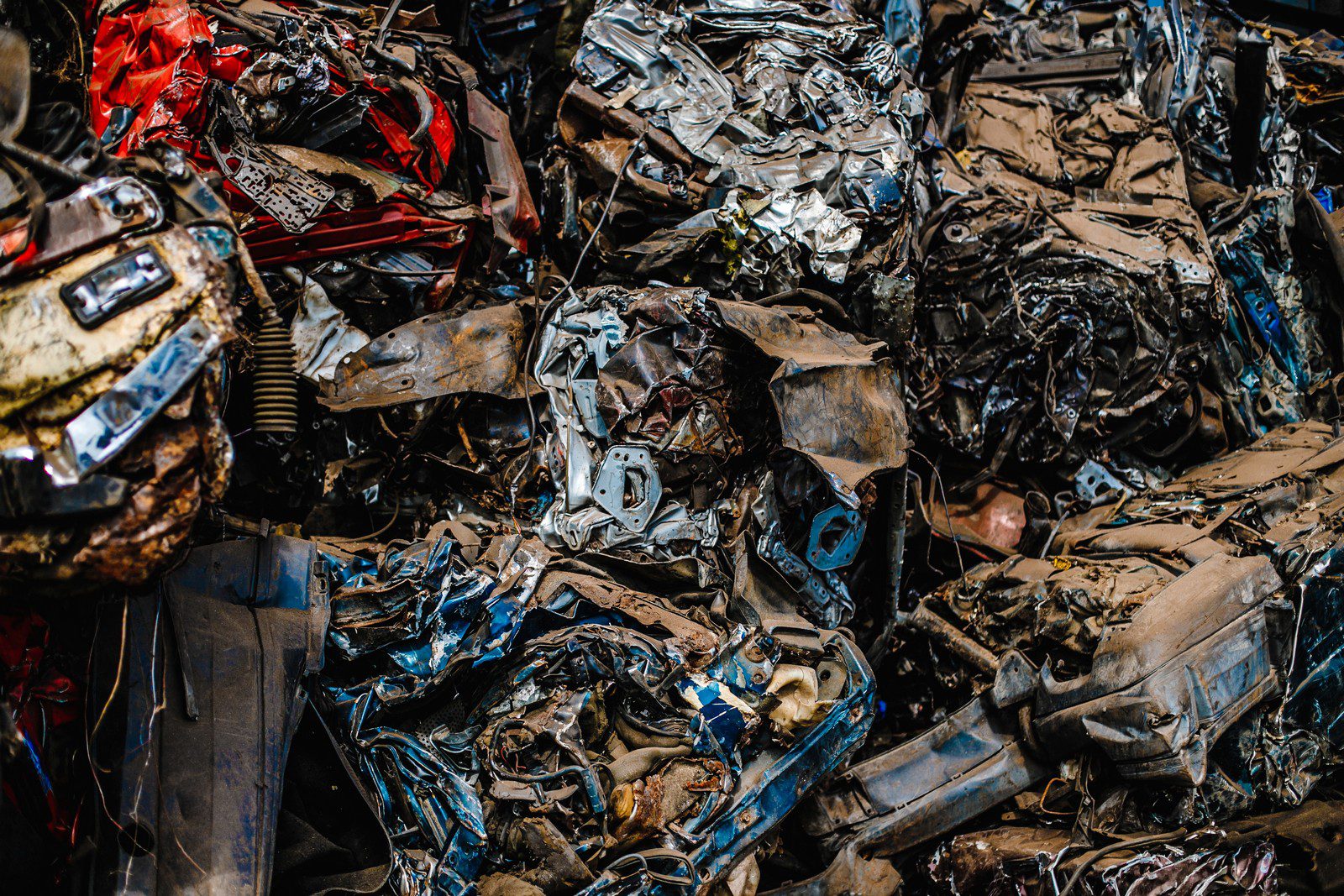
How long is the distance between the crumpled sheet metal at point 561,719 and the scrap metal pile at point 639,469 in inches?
0.6

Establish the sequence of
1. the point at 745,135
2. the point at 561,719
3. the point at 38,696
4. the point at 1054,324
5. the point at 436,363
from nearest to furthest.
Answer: the point at 38,696, the point at 561,719, the point at 436,363, the point at 745,135, the point at 1054,324

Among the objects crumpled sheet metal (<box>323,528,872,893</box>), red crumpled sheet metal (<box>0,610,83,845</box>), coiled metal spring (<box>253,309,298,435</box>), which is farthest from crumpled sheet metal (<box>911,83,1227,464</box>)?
red crumpled sheet metal (<box>0,610,83,845</box>)

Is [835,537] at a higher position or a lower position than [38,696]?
lower

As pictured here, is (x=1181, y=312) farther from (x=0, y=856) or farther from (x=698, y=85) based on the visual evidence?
(x=0, y=856)

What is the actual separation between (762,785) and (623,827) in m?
0.52

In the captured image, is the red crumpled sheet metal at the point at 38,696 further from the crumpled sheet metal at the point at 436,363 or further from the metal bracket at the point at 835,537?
the metal bracket at the point at 835,537

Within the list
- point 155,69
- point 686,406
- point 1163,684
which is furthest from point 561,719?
point 155,69

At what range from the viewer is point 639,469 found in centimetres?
349

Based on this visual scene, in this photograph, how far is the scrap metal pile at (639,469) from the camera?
2299mm

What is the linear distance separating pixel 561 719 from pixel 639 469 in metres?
1.04

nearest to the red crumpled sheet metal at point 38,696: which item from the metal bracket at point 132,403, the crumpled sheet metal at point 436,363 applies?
the metal bracket at point 132,403

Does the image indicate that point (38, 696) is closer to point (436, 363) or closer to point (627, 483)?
point (436, 363)

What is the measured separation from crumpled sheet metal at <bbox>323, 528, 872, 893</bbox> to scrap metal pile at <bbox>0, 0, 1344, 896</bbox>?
0.6 inches

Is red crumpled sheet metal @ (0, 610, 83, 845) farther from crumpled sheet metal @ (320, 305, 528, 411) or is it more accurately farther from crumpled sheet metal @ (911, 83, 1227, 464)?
crumpled sheet metal @ (911, 83, 1227, 464)
